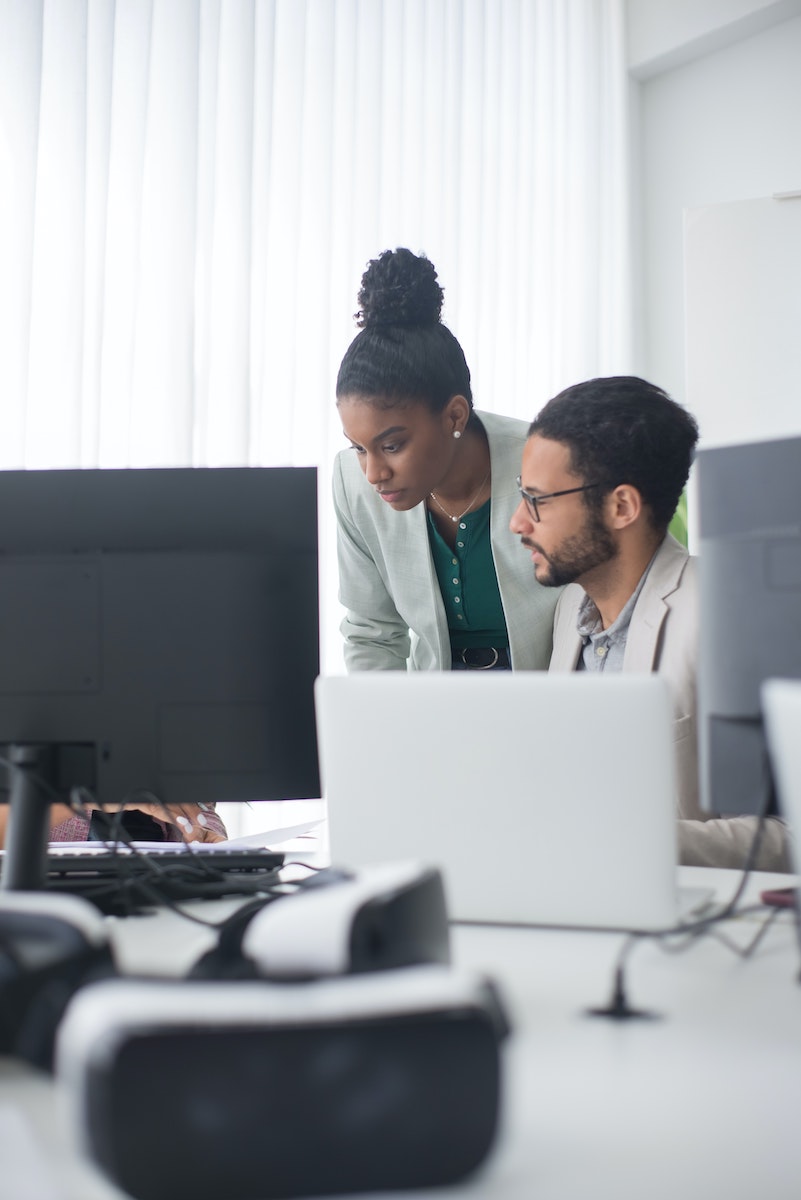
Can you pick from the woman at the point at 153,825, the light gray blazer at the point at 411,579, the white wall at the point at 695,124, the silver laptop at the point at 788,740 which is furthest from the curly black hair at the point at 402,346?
the white wall at the point at 695,124

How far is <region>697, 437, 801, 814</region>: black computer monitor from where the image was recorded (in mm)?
948

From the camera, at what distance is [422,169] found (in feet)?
11.0

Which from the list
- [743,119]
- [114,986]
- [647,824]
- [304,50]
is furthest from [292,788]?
[743,119]

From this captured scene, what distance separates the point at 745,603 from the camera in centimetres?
96

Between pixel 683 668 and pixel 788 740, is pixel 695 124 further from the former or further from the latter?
pixel 788 740

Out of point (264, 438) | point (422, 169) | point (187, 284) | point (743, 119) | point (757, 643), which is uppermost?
point (743, 119)

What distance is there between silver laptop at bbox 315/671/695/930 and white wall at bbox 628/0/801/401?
2984 millimetres

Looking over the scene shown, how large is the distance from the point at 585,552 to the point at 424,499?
0.47 m

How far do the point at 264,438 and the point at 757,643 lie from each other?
2237 mm

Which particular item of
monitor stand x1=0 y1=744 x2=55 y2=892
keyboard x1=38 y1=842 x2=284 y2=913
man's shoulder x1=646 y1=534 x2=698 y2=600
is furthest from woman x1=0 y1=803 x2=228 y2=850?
man's shoulder x1=646 y1=534 x2=698 y2=600

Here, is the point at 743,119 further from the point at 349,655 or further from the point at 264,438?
the point at 349,655

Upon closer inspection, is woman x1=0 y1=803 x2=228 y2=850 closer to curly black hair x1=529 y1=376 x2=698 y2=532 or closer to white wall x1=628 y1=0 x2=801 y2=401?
curly black hair x1=529 y1=376 x2=698 y2=532

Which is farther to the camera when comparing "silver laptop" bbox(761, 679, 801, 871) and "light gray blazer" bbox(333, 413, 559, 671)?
"light gray blazer" bbox(333, 413, 559, 671)

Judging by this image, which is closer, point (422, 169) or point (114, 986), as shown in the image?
point (114, 986)
